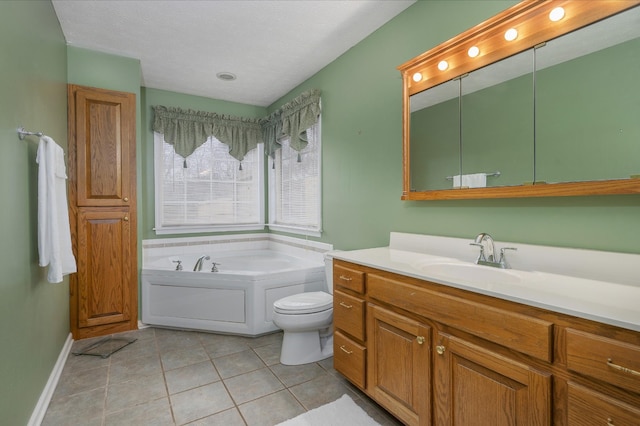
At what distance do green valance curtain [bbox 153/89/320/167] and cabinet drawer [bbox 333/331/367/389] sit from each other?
2.10 metres

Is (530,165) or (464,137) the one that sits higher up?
(464,137)

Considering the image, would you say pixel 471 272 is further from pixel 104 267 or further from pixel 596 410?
pixel 104 267

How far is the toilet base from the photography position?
2.37 meters

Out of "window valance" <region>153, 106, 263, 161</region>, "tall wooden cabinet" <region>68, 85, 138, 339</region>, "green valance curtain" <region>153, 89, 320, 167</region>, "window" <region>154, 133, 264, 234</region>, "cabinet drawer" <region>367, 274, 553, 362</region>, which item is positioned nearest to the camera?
"cabinet drawer" <region>367, 274, 553, 362</region>

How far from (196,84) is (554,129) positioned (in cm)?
344

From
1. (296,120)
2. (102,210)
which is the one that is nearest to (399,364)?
(296,120)

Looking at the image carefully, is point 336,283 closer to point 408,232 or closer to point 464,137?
point 408,232

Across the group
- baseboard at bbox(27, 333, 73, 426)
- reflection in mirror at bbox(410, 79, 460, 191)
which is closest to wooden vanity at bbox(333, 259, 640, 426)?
reflection in mirror at bbox(410, 79, 460, 191)

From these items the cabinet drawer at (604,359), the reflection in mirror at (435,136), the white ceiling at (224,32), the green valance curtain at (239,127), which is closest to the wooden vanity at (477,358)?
the cabinet drawer at (604,359)

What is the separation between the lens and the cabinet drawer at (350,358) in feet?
6.03

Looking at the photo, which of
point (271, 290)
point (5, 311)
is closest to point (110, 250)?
point (271, 290)

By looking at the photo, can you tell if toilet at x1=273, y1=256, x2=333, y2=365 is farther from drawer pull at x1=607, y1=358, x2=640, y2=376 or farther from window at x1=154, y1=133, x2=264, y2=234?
window at x1=154, y1=133, x2=264, y2=234

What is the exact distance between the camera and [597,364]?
921mm

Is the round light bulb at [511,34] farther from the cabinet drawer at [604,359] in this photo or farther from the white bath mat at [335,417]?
the white bath mat at [335,417]
